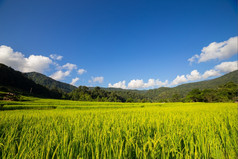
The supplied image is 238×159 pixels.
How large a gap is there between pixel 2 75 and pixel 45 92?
25717 millimetres

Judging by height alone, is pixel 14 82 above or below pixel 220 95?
above

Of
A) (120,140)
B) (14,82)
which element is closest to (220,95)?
(120,140)

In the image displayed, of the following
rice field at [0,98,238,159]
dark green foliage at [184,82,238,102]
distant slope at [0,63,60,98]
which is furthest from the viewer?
distant slope at [0,63,60,98]

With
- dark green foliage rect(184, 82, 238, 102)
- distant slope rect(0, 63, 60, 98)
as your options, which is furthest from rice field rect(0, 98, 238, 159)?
distant slope rect(0, 63, 60, 98)

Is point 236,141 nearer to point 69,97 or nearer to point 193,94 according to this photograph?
point 193,94

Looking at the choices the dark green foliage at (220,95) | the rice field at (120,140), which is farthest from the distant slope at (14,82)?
the dark green foliage at (220,95)

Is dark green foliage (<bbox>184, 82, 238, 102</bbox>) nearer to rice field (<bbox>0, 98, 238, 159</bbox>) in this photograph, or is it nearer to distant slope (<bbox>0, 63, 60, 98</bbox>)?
rice field (<bbox>0, 98, 238, 159</bbox>)

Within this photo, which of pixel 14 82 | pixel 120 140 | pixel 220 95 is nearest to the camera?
pixel 120 140

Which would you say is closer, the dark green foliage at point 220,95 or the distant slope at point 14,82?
the dark green foliage at point 220,95

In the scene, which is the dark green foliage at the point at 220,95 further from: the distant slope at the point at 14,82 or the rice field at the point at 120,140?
the distant slope at the point at 14,82

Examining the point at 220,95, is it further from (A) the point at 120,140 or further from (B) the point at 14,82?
(B) the point at 14,82

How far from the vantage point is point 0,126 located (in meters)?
2.35

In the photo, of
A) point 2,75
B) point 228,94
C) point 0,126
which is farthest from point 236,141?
point 2,75

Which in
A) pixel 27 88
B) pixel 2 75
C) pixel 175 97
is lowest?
pixel 175 97
